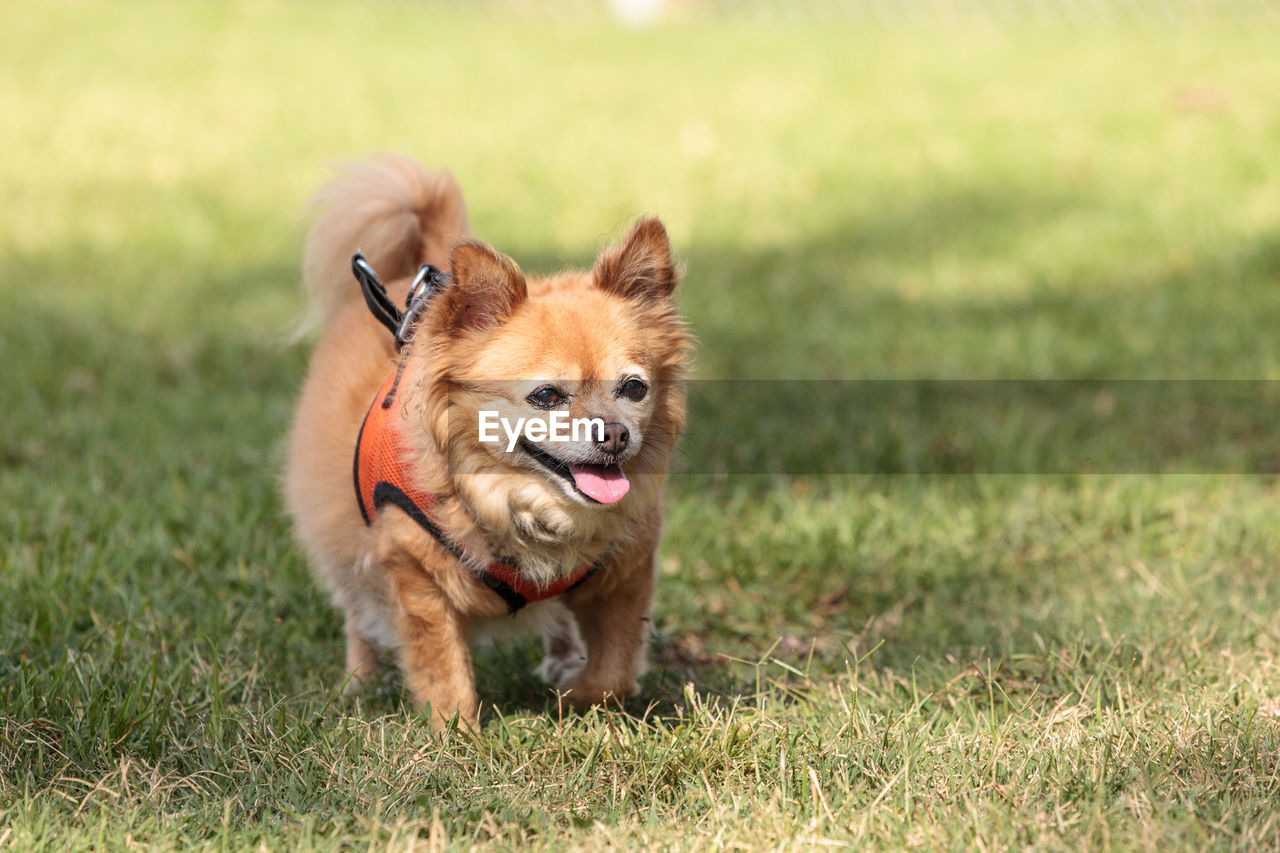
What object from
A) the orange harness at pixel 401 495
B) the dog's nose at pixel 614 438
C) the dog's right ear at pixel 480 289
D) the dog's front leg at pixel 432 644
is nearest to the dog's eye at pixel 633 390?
the dog's nose at pixel 614 438

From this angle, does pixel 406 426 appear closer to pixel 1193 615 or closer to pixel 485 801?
pixel 485 801

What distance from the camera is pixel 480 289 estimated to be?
8.59 ft

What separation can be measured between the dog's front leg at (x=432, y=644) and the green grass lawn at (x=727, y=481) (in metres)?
0.10

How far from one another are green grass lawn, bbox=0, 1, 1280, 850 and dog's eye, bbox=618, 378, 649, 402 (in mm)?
461

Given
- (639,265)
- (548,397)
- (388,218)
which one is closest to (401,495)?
(548,397)

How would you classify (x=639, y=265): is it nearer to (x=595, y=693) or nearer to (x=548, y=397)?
(x=548, y=397)

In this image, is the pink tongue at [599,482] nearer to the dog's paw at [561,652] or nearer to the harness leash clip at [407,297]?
the harness leash clip at [407,297]

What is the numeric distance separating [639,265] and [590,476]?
491 millimetres

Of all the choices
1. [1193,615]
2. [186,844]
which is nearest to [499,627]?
[186,844]

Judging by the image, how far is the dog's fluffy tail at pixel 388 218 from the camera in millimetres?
3514

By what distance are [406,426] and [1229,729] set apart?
73.5 inches

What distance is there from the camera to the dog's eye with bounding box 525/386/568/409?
2592 millimetres

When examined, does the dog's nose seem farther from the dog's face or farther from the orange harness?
the orange harness

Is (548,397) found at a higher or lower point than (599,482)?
higher
